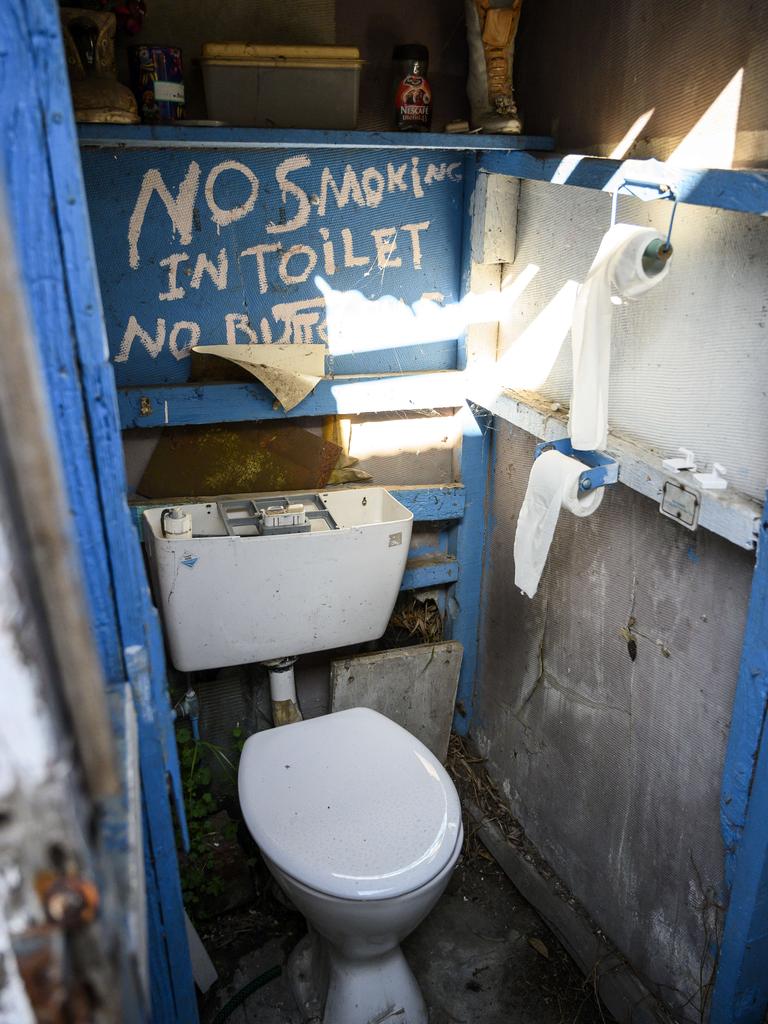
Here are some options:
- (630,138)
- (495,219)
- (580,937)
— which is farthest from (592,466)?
(580,937)

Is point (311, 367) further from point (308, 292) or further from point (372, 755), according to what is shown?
point (372, 755)

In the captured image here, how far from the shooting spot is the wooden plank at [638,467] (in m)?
1.36

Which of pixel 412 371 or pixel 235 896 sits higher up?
pixel 412 371

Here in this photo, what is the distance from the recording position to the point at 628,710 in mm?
1827

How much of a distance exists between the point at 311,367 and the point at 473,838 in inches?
56.9

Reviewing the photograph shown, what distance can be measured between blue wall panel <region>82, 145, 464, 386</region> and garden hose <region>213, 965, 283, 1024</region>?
1491 millimetres

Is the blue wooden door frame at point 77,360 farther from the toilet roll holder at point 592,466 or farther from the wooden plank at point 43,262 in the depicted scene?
the toilet roll holder at point 592,466

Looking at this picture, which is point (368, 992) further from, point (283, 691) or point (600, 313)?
point (600, 313)

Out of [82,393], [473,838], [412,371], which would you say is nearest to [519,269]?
[412,371]

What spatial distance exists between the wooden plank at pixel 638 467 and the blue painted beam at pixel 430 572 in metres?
0.50

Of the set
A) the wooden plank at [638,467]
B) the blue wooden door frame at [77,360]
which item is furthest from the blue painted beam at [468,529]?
the blue wooden door frame at [77,360]

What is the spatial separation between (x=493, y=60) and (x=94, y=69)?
88 cm

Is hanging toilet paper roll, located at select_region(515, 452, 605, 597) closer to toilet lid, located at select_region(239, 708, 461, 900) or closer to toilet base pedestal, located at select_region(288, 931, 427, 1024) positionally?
toilet lid, located at select_region(239, 708, 461, 900)

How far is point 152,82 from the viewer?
173 centimetres
